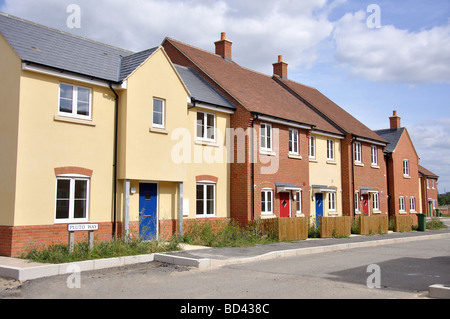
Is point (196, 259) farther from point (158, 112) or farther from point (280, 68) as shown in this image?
point (280, 68)

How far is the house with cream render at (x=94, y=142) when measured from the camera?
40.0 feet

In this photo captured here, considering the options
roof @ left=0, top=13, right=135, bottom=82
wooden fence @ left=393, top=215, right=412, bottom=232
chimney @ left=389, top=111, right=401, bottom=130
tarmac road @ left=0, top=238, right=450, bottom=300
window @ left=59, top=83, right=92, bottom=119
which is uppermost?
chimney @ left=389, top=111, right=401, bottom=130

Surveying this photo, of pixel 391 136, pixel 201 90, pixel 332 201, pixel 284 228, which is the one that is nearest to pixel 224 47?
pixel 201 90

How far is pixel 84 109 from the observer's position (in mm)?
13750

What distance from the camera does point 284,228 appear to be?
17.3 meters

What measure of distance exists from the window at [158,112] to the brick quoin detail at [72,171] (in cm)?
302

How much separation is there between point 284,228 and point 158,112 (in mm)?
6641

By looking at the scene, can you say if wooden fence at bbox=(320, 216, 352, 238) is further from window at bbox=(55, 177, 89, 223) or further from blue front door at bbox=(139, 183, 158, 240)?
window at bbox=(55, 177, 89, 223)

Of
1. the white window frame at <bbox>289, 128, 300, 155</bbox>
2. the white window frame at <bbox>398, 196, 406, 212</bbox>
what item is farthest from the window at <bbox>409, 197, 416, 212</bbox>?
the white window frame at <bbox>289, 128, 300, 155</bbox>

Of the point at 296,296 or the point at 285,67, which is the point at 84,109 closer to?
the point at 296,296

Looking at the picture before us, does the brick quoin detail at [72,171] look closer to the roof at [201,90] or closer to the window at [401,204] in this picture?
the roof at [201,90]

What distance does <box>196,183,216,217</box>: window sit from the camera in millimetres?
17672

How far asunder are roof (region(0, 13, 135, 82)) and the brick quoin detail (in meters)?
2.89

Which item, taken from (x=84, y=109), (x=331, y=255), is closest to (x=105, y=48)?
(x=84, y=109)
